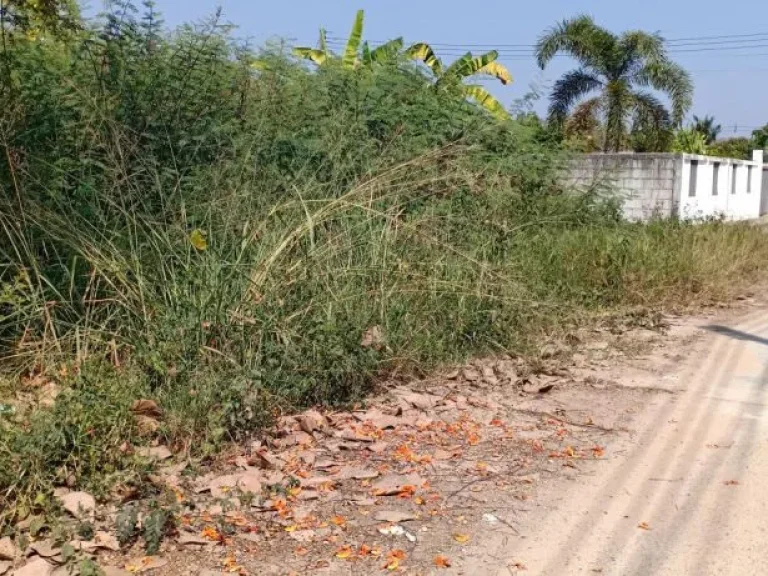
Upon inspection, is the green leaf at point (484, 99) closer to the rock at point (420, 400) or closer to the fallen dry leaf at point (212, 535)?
the rock at point (420, 400)

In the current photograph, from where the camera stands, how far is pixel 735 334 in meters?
8.77

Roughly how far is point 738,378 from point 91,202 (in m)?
5.10

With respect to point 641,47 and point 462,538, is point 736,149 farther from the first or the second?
point 462,538

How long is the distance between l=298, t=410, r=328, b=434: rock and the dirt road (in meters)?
1.34

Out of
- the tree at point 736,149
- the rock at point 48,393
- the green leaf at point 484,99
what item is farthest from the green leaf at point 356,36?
the tree at point 736,149

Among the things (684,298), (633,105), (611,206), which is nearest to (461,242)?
(684,298)

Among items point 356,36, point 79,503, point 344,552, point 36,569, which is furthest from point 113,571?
point 356,36

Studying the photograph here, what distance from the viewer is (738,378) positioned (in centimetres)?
690

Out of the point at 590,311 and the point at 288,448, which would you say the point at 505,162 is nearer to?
the point at 590,311

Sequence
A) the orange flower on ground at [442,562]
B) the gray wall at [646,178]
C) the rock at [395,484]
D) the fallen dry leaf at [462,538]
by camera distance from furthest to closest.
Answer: the gray wall at [646,178]
the rock at [395,484]
the fallen dry leaf at [462,538]
the orange flower on ground at [442,562]

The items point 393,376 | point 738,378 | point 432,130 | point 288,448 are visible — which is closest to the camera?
point 288,448

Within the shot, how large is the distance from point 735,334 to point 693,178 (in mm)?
12705

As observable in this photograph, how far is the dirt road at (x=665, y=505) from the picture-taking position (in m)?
3.66

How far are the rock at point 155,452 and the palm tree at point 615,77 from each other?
825 inches
